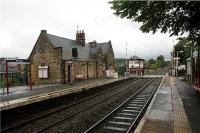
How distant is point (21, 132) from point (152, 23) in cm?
703

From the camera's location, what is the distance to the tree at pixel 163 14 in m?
9.09

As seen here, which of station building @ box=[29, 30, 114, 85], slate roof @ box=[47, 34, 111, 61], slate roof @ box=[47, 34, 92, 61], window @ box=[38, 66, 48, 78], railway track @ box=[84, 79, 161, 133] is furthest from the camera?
slate roof @ box=[47, 34, 111, 61]

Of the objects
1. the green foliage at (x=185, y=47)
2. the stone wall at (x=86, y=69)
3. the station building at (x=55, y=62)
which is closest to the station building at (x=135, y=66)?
the green foliage at (x=185, y=47)

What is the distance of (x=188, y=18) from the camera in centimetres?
939

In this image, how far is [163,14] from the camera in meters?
9.59

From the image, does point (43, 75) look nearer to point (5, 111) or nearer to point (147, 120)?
point (5, 111)

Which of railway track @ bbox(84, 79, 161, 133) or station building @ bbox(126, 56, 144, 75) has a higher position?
station building @ bbox(126, 56, 144, 75)

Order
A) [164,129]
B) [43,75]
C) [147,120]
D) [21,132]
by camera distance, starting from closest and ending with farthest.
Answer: [164,129] → [21,132] → [147,120] → [43,75]

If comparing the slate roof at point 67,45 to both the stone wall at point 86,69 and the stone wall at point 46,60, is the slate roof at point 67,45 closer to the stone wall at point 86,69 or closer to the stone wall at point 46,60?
the stone wall at point 46,60

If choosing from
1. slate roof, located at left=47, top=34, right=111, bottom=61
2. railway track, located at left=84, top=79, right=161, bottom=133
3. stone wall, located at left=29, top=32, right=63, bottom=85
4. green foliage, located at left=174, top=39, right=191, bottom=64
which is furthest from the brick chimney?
railway track, located at left=84, top=79, right=161, bottom=133

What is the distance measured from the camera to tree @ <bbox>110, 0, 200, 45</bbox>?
9.09m

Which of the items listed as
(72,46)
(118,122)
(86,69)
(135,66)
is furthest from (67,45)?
(135,66)

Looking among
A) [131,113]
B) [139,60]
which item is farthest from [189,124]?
[139,60]

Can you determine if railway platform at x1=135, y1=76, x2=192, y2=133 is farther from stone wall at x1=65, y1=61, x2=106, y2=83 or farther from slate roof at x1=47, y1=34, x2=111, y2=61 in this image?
slate roof at x1=47, y1=34, x2=111, y2=61
